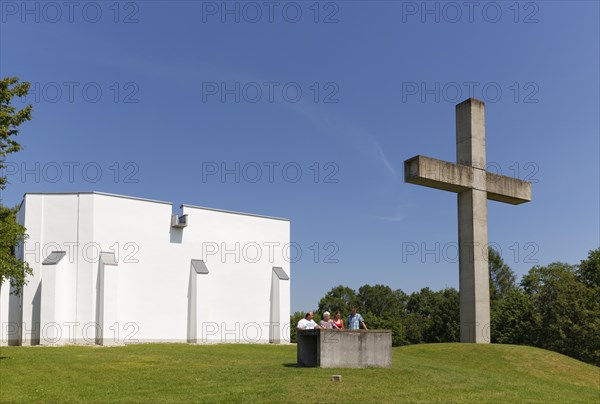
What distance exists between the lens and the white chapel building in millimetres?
34719

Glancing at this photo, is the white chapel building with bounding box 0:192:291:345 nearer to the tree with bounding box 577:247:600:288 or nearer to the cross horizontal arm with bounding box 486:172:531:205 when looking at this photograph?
the cross horizontal arm with bounding box 486:172:531:205

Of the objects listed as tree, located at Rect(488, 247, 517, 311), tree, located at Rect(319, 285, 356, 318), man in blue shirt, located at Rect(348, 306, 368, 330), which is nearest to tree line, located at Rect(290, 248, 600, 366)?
tree, located at Rect(488, 247, 517, 311)

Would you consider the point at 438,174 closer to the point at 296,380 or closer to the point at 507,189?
the point at 507,189

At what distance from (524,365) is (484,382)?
5674mm

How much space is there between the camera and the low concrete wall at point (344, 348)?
1485 cm

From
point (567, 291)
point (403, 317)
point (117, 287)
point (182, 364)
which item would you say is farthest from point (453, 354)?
point (403, 317)

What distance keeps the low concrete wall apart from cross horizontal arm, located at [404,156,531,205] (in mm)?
7082

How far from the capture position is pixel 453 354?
2081cm

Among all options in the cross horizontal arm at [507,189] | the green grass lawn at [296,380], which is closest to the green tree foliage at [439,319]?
the cross horizontal arm at [507,189]

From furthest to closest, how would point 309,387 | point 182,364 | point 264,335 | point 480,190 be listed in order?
point 264,335
point 480,190
point 182,364
point 309,387

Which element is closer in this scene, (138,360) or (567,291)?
(138,360)

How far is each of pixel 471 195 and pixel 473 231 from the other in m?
1.29

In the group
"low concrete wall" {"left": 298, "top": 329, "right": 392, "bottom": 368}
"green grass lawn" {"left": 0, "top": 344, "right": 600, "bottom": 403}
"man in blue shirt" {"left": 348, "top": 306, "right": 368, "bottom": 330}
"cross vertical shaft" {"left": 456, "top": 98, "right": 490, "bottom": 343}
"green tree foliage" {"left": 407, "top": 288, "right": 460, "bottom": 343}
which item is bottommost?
"green tree foliage" {"left": 407, "top": 288, "right": 460, "bottom": 343}

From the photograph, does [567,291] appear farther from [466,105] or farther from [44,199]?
[44,199]
